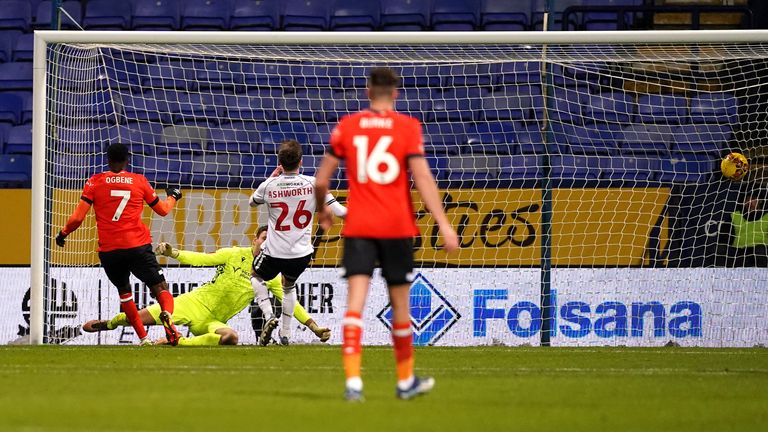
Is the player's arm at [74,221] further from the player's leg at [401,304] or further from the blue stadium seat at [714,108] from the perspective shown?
the blue stadium seat at [714,108]

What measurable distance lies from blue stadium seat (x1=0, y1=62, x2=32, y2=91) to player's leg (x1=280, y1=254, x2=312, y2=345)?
6.97 meters

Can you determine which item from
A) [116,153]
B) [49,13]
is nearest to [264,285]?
[116,153]

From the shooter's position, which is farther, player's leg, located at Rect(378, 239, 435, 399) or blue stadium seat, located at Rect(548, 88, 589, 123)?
blue stadium seat, located at Rect(548, 88, 589, 123)

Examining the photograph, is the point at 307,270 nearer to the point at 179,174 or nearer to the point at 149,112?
the point at 179,174

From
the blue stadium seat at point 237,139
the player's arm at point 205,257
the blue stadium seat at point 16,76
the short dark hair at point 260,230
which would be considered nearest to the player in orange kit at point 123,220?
the player's arm at point 205,257

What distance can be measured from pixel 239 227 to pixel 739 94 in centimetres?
636

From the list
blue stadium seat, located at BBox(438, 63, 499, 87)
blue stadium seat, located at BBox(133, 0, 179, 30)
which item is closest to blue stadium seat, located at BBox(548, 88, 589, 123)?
blue stadium seat, located at BBox(438, 63, 499, 87)

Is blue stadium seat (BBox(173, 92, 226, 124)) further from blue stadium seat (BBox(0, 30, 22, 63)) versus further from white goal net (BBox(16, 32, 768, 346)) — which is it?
blue stadium seat (BBox(0, 30, 22, 63))

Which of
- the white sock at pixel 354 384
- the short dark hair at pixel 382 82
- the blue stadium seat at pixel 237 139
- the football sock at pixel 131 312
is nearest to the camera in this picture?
the white sock at pixel 354 384

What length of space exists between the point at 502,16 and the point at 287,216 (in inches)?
269

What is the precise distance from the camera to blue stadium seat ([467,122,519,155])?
1428 cm

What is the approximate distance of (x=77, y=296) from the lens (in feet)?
42.6

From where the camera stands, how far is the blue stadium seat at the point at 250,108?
14758mm

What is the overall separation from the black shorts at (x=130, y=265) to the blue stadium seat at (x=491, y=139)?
14.9ft
